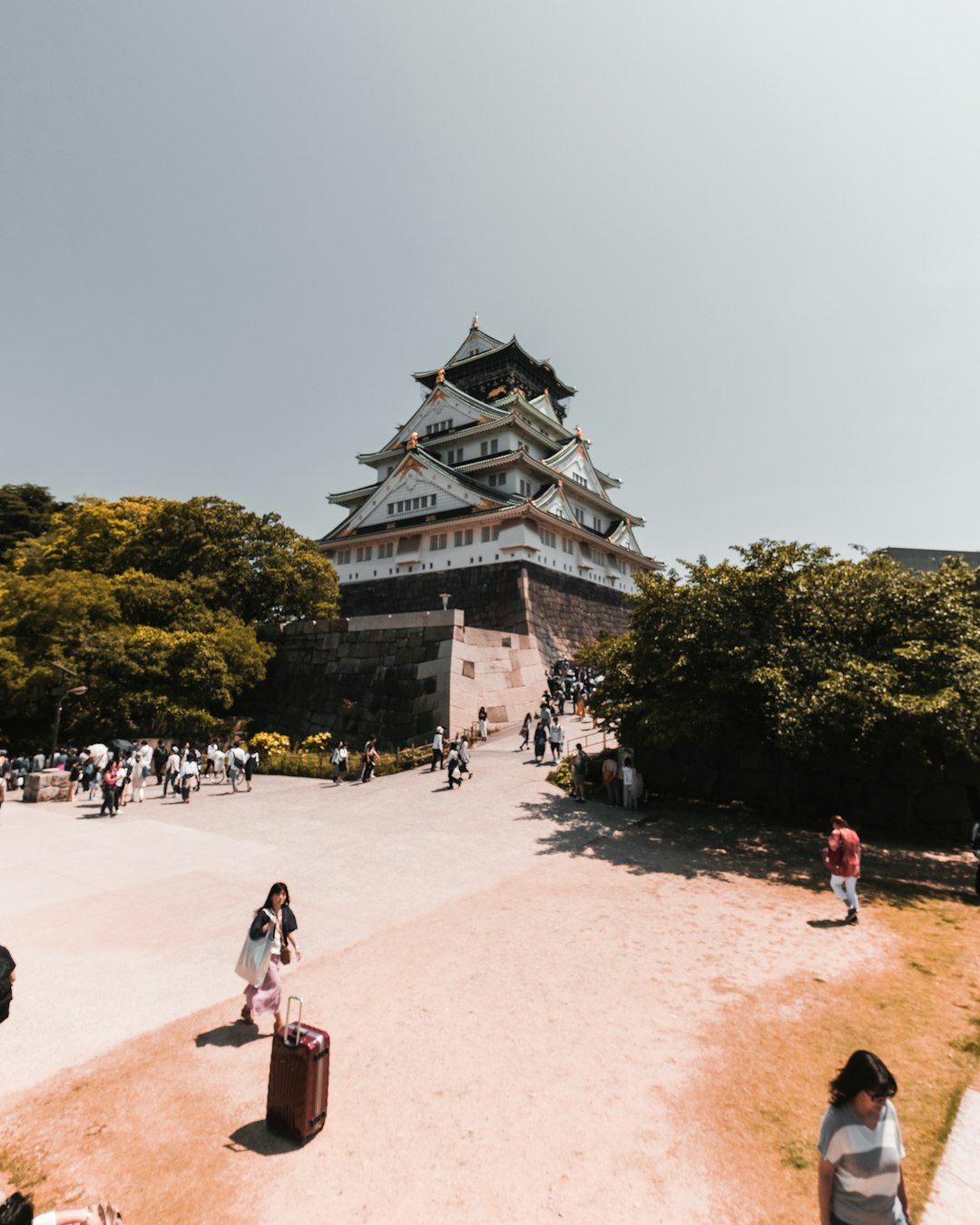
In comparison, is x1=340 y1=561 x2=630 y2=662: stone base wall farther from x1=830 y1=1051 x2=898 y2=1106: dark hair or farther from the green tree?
the green tree

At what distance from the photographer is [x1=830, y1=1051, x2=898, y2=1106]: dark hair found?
2773mm

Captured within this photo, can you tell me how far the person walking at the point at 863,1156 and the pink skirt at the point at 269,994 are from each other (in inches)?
177

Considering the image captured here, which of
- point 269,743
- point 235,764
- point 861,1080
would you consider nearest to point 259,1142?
point 861,1080

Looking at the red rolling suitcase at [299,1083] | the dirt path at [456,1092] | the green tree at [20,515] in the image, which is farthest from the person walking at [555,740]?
the green tree at [20,515]

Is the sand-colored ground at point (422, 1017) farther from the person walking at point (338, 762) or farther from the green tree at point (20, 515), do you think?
the green tree at point (20, 515)

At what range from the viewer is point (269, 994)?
5.56m

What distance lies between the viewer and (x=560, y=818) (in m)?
13.8

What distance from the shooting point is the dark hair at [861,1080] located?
2773mm

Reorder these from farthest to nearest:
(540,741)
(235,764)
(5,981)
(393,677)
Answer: (393,677), (540,741), (235,764), (5,981)

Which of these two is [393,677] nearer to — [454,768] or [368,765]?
[368,765]

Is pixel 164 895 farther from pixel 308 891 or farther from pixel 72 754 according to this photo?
pixel 72 754

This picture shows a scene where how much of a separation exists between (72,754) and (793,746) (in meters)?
23.5

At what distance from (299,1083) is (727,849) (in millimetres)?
10151

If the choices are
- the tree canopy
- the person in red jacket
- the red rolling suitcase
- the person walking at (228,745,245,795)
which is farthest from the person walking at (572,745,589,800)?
the tree canopy
